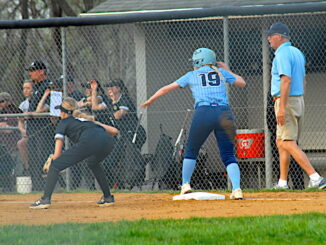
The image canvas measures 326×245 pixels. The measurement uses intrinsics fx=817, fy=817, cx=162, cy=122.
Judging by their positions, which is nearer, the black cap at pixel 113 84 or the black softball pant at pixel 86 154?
the black softball pant at pixel 86 154

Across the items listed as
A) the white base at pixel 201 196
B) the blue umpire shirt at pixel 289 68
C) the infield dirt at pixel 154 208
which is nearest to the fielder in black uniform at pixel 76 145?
the infield dirt at pixel 154 208

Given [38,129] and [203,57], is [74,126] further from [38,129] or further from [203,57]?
[38,129]

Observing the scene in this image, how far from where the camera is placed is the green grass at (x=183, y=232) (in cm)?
641

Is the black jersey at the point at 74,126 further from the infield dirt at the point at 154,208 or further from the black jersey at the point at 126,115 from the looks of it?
the black jersey at the point at 126,115

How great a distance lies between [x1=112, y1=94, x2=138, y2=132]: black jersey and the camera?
498 inches

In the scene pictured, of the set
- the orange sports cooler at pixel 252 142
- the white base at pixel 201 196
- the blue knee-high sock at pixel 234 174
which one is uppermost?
the orange sports cooler at pixel 252 142

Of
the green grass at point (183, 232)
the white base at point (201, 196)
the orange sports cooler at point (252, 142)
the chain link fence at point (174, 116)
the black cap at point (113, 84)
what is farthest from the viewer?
the black cap at point (113, 84)

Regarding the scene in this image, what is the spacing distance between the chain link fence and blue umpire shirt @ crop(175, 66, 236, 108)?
1.60 meters

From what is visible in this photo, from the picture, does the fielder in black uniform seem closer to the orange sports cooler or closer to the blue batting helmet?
the blue batting helmet

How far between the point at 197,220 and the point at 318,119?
666 centimetres

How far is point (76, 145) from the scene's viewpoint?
9695mm

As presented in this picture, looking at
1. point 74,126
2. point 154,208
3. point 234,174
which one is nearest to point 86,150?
point 74,126

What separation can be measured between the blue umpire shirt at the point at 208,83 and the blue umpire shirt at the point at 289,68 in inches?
32.1

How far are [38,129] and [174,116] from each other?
2.60 m
